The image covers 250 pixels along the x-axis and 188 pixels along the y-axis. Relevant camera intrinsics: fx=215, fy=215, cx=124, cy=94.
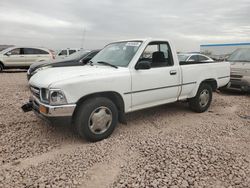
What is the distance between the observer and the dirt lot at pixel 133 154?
104 inches

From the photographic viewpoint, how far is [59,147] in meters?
3.48

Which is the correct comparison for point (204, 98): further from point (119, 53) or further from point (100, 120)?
point (100, 120)

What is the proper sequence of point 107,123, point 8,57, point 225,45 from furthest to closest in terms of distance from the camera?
point 225,45 < point 8,57 < point 107,123

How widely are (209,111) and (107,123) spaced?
3161mm

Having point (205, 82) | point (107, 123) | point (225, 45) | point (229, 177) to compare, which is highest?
point (225, 45)

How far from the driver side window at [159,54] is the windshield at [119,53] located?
402mm

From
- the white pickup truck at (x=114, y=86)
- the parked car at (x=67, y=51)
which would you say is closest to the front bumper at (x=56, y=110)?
the white pickup truck at (x=114, y=86)

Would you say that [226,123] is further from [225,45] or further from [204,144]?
[225,45]

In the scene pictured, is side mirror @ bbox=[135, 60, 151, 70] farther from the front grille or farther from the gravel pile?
the front grille

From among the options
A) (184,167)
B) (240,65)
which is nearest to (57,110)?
(184,167)

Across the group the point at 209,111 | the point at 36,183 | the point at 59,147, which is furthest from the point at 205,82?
the point at 36,183

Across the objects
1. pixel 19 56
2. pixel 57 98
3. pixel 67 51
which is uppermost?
pixel 67 51

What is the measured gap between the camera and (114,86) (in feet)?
11.9

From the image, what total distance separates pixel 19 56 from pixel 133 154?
536 inches
